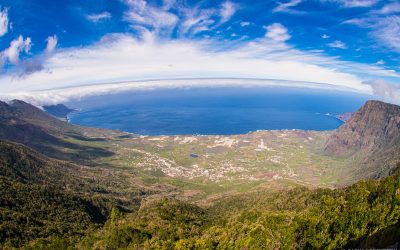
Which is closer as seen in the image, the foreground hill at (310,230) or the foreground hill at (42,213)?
the foreground hill at (310,230)

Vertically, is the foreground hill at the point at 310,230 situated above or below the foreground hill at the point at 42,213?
above

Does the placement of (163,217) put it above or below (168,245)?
below

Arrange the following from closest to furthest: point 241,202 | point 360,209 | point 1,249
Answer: point 360,209 < point 1,249 < point 241,202

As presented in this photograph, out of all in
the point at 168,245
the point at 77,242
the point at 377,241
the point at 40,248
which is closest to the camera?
the point at 377,241

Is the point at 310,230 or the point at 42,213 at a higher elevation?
the point at 310,230

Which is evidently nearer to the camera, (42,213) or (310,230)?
(310,230)

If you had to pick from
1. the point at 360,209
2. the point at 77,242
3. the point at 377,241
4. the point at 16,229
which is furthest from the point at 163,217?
the point at 377,241

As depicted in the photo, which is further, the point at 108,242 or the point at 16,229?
the point at 16,229

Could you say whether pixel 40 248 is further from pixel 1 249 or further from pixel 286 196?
pixel 286 196

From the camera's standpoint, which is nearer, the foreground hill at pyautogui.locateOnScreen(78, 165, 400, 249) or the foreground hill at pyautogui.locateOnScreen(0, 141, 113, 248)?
the foreground hill at pyautogui.locateOnScreen(78, 165, 400, 249)

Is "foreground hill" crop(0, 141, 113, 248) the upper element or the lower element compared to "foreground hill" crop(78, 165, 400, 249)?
lower

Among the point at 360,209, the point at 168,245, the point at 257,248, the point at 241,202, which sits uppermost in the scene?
the point at 360,209
